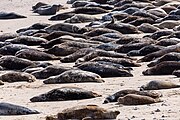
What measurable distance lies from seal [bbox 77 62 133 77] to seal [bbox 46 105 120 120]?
3.15 m

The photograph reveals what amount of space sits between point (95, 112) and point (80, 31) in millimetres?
8869

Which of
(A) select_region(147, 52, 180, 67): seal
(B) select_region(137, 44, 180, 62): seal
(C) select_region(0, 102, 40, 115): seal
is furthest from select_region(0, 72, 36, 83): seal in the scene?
(C) select_region(0, 102, 40, 115): seal

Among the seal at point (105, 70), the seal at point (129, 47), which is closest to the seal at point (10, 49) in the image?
the seal at point (129, 47)

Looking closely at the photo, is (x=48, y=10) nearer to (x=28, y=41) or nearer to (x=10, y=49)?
(x=28, y=41)

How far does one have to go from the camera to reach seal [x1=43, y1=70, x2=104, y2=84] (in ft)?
28.9

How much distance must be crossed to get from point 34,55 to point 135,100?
474 centimetres

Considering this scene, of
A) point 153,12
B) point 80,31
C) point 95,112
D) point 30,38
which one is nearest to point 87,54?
point 30,38

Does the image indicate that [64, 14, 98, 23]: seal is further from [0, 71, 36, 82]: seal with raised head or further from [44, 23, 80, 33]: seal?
[0, 71, 36, 82]: seal with raised head

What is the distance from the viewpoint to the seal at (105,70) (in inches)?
363

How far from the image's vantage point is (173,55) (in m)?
9.84

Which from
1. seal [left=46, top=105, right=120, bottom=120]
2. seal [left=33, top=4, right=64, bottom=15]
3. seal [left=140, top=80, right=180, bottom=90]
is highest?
seal [left=46, top=105, right=120, bottom=120]

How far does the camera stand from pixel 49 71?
9.45 m

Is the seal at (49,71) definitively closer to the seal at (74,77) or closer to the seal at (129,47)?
the seal at (74,77)

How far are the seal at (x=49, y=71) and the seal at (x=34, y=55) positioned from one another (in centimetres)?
162
